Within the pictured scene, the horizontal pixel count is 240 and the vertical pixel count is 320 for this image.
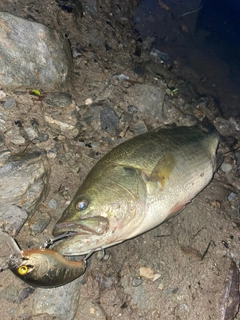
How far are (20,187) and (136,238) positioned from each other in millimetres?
1452

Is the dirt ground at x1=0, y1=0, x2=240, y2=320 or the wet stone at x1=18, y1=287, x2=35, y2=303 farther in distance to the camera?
the dirt ground at x1=0, y1=0, x2=240, y2=320

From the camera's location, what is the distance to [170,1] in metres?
6.87

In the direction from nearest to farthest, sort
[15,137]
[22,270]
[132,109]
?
[22,270] < [15,137] < [132,109]

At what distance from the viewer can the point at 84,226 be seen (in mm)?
2512

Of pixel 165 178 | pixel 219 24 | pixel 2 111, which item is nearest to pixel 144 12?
pixel 219 24

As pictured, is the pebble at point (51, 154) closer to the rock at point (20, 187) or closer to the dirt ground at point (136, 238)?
the dirt ground at point (136, 238)

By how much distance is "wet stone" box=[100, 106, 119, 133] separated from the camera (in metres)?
4.11

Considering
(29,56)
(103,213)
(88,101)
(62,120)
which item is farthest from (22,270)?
(29,56)

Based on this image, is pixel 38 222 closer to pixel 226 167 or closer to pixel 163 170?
pixel 163 170

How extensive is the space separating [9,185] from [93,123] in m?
1.51

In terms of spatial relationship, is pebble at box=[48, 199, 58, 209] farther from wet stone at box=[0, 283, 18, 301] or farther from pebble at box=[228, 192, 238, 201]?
pebble at box=[228, 192, 238, 201]

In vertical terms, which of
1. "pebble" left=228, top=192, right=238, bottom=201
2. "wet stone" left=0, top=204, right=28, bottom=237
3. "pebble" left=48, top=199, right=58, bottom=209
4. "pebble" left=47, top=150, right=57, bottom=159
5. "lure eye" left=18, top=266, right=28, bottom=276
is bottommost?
"pebble" left=228, top=192, right=238, bottom=201

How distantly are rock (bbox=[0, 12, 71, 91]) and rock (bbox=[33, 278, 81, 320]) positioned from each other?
2.56m

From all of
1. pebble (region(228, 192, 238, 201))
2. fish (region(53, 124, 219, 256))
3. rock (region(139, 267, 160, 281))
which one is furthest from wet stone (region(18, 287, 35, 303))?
pebble (region(228, 192, 238, 201))
